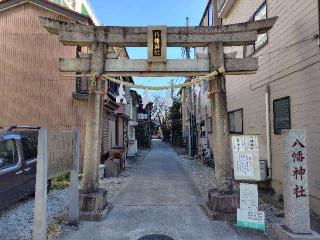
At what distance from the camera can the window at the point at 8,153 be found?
7.78 m

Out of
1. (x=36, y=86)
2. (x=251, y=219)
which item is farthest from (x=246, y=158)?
(x=36, y=86)

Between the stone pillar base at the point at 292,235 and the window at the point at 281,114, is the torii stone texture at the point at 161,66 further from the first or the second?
the stone pillar base at the point at 292,235

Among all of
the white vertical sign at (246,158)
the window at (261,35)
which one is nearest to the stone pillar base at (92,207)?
the white vertical sign at (246,158)

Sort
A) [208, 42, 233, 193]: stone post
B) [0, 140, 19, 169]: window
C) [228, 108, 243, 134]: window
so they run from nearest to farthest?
1. [208, 42, 233, 193]: stone post
2. [0, 140, 19, 169]: window
3. [228, 108, 243, 134]: window

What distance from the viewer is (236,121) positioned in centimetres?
1461

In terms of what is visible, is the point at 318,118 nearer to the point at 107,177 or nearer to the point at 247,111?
the point at 247,111

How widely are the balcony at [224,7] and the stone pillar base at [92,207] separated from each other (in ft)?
36.1

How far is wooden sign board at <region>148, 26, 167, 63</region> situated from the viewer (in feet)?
25.3

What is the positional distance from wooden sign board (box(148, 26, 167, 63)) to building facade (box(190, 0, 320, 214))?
0.98 m

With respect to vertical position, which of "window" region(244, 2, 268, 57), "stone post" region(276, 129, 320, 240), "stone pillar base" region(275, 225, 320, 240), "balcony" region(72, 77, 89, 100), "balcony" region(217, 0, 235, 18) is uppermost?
"balcony" region(217, 0, 235, 18)

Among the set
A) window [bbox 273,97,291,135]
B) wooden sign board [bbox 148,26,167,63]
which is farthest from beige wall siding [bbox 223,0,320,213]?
wooden sign board [bbox 148,26,167,63]

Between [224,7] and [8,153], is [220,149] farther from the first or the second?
[224,7]

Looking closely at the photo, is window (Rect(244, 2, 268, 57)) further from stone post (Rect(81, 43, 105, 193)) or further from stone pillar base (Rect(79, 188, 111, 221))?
stone pillar base (Rect(79, 188, 111, 221))

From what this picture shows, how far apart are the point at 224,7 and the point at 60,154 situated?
468 inches
